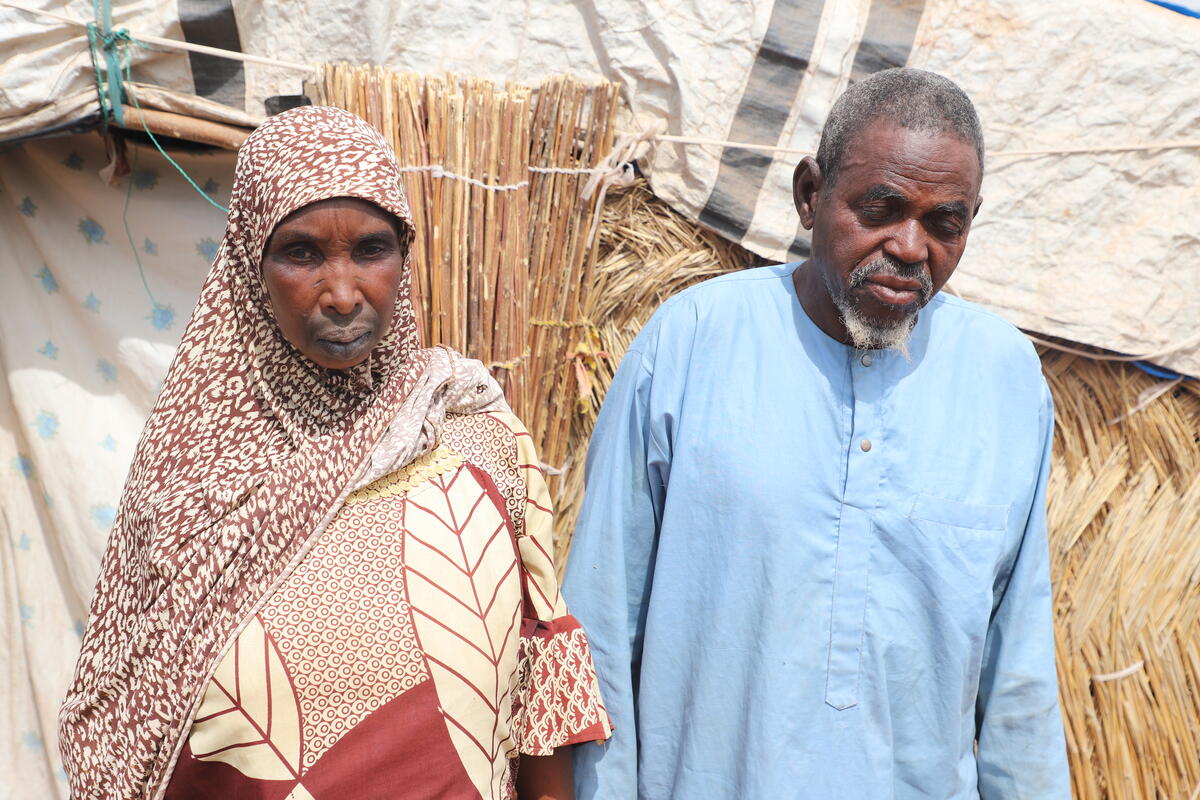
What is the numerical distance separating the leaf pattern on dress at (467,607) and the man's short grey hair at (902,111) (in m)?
0.85

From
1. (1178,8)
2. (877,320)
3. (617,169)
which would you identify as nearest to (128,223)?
(617,169)

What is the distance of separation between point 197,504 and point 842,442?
42.4 inches

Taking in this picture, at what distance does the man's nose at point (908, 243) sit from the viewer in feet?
5.10

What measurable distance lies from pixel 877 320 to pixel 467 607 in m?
0.84

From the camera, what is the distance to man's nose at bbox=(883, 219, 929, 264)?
1.55 m

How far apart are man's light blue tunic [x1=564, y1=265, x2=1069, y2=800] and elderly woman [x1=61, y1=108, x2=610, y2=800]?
178 millimetres

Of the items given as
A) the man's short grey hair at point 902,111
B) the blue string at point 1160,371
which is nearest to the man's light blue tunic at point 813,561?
the man's short grey hair at point 902,111

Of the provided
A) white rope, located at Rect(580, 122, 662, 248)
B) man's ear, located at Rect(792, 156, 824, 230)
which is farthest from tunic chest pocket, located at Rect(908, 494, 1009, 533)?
white rope, located at Rect(580, 122, 662, 248)

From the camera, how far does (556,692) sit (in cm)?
165

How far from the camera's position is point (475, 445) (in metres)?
1.70

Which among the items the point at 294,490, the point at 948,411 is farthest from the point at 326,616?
the point at 948,411

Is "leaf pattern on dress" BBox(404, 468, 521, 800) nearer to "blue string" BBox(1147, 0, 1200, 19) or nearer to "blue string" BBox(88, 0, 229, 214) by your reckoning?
"blue string" BBox(88, 0, 229, 214)

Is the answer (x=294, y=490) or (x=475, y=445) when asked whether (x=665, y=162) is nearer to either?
(x=475, y=445)

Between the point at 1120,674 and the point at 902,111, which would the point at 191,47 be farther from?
the point at 1120,674
